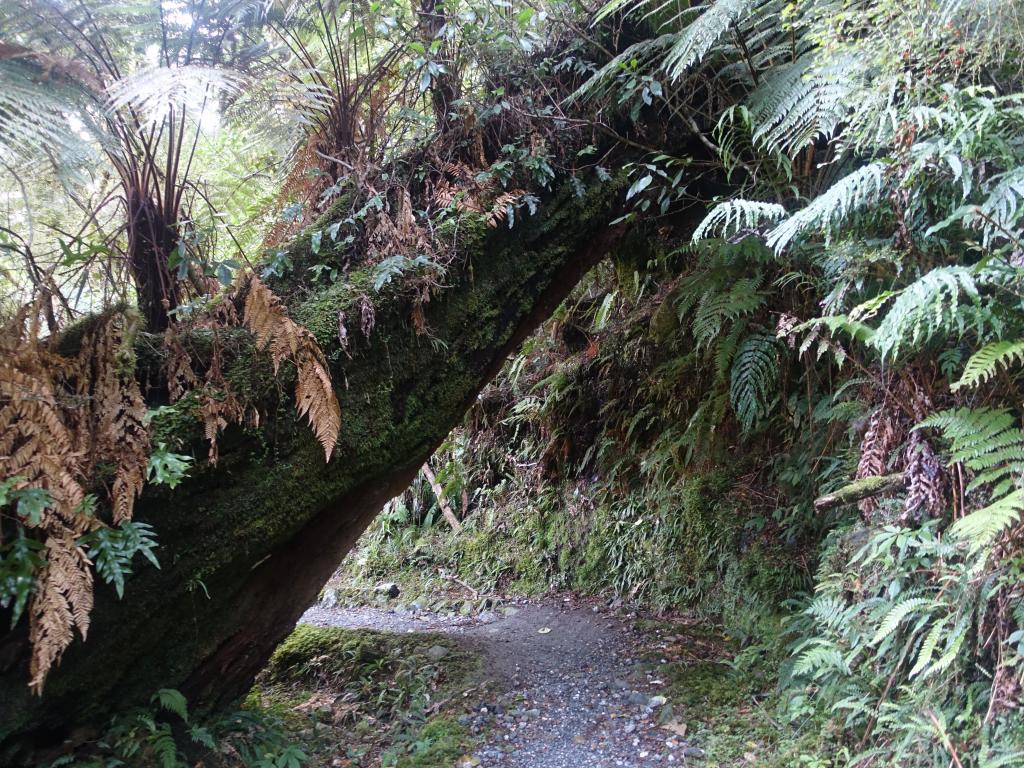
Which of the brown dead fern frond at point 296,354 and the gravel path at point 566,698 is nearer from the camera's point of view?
the brown dead fern frond at point 296,354

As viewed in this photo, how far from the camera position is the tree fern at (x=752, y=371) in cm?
414

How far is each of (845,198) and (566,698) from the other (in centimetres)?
344

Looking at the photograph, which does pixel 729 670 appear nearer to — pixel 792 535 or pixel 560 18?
pixel 792 535

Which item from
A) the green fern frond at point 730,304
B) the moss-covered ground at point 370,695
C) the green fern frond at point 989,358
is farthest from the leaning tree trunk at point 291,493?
the green fern frond at point 989,358

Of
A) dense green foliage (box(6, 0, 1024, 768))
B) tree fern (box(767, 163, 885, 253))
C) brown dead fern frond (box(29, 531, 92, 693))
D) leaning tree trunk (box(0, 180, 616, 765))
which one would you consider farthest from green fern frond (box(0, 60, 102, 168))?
tree fern (box(767, 163, 885, 253))

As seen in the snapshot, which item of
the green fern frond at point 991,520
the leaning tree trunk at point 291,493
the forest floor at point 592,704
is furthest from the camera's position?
the forest floor at point 592,704

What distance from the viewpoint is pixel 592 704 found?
4215mm

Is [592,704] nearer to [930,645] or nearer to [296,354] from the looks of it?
[930,645]

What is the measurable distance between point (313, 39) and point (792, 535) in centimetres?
464

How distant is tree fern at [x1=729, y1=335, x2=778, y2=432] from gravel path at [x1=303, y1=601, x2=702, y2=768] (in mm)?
1967

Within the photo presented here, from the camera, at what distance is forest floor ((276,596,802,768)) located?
365cm

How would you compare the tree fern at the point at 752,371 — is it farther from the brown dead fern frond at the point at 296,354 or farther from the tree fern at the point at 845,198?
the brown dead fern frond at the point at 296,354

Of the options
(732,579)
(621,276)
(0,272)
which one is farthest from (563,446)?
(0,272)

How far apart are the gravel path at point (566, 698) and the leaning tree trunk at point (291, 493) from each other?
151cm
